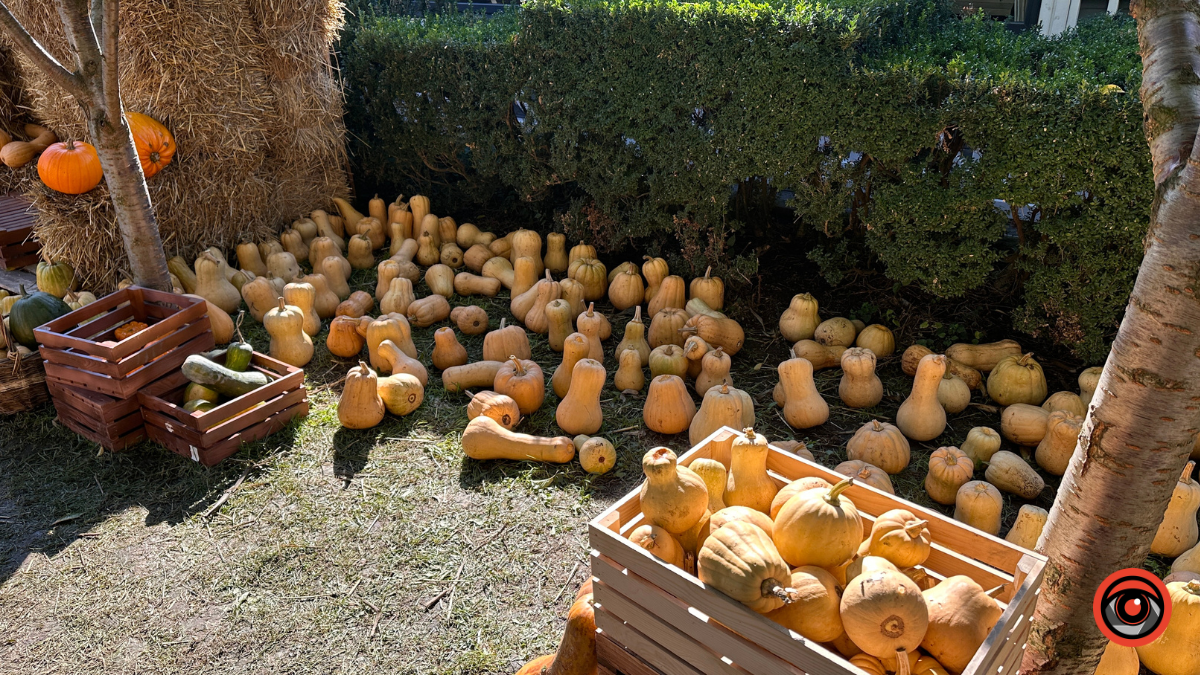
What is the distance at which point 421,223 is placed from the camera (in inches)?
265

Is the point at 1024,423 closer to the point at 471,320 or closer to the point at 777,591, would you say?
the point at 777,591

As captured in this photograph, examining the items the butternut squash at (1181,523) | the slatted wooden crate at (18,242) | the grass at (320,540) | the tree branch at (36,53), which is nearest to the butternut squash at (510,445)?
the grass at (320,540)

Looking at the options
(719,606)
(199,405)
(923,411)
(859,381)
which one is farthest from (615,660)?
(199,405)

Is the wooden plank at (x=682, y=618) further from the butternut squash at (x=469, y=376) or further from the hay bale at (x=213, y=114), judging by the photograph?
the hay bale at (x=213, y=114)

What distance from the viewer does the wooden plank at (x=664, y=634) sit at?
2112mm

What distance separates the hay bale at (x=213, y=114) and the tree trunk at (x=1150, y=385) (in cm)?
614

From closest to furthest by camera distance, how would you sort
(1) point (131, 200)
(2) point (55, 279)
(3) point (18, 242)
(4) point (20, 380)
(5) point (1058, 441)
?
(5) point (1058, 441) → (4) point (20, 380) → (1) point (131, 200) → (2) point (55, 279) → (3) point (18, 242)

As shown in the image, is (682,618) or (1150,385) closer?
(1150,385)

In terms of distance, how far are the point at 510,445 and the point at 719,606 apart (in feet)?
7.07

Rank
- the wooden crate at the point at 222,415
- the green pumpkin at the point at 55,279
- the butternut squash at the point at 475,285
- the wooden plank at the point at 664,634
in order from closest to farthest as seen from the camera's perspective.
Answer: the wooden plank at the point at 664,634, the wooden crate at the point at 222,415, the green pumpkin at the point at 55,279, the butternut squash at the point at 475,285

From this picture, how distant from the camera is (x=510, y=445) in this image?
13.3 ft

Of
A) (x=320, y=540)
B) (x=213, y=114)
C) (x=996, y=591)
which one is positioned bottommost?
(x=320, y=540)

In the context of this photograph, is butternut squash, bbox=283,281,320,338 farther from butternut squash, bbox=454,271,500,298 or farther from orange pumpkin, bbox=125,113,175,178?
orange pumpkin, bbox=125,113,175,178

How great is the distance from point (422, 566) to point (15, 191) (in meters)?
7.22
